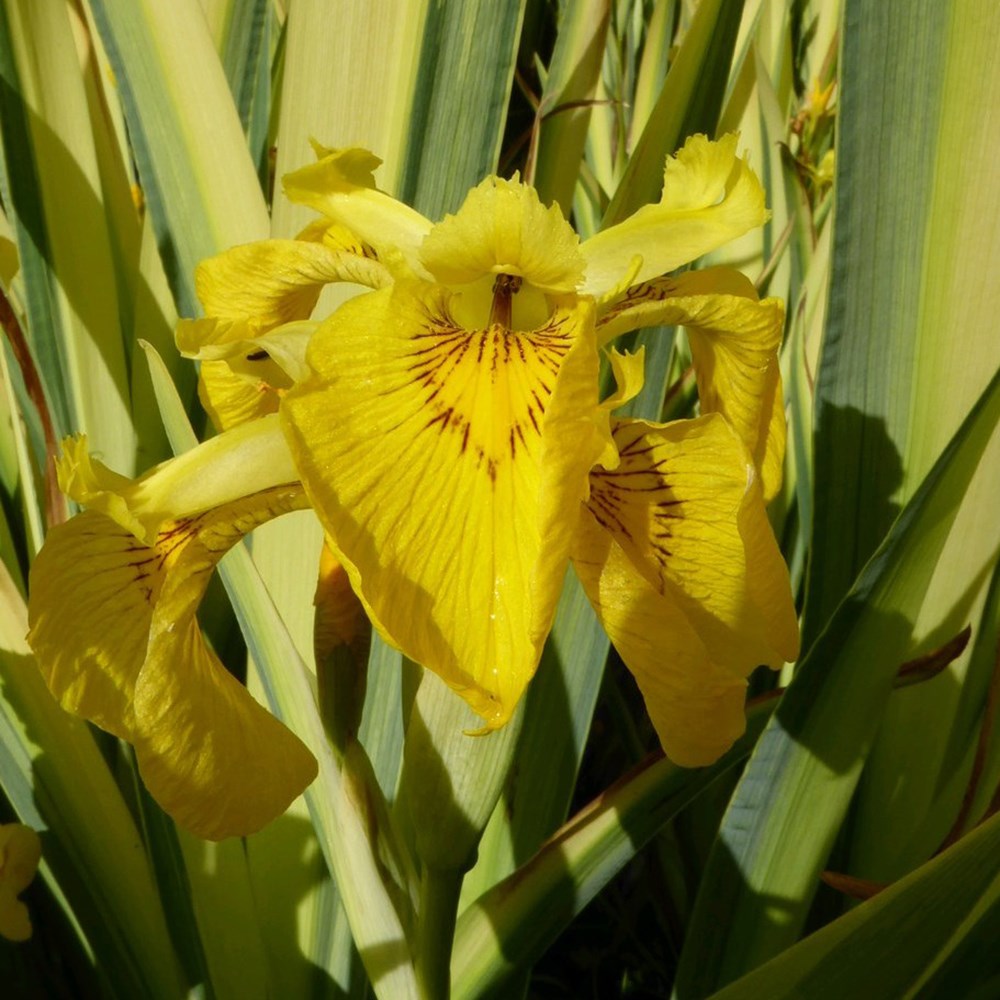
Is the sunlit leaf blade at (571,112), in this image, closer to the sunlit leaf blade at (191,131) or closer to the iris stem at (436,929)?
the sunlit leaf blade at (191,131)

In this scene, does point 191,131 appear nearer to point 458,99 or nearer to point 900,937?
point 458,99

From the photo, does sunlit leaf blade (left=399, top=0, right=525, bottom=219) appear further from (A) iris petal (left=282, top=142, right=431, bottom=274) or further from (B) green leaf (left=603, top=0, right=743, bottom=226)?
(A) iris petal (left=282, top=142, right=431, bottom=274)

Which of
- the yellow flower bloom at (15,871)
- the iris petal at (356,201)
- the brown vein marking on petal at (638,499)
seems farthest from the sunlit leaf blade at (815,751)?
the yellow flower bloom at (15,871)

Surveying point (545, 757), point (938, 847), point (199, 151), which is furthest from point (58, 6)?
point (938, 847)

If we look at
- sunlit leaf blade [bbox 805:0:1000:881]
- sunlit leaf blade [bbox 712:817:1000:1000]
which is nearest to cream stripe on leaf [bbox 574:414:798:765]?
sunlit leaf blade [bbox 712:817:1000:1000]

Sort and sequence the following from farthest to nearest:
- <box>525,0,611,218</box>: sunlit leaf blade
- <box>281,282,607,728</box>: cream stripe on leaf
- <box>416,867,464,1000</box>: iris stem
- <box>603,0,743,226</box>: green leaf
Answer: <box>525,0,611,218</box>: sunlit leaf blade → <box>603,0,743,226</box>: green leaf → <box>416,867,464,1000</box>: iris stem → <box>281,282,607,728</box>: cream stripe on leaf

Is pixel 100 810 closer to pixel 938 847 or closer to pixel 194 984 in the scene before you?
pixel 194 984
